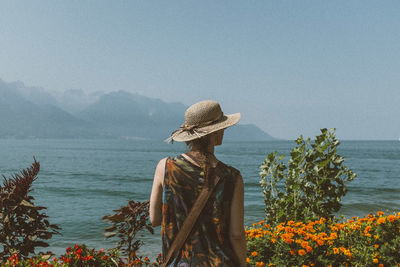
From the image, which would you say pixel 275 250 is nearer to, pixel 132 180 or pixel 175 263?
pixel 175 263

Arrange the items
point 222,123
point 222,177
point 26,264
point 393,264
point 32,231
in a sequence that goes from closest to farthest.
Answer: point 222,177 < point 222,123 < point 26,264 < point 32,231 < point 393,264

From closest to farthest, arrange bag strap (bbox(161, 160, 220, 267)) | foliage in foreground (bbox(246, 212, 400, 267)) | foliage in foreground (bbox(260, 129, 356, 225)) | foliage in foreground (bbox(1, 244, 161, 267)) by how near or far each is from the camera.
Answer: bag strap (bbox(161, 160, 220, 267)), foliage in foreground (bbox(1, 244, 161, 267)), foliage in foreground (bbox(246, 212, 400, 267)), foliage in foreground (bbox(260, 129, 356, 225))

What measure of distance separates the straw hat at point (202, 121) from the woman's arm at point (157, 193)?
0.22 m

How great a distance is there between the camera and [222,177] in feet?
7.08

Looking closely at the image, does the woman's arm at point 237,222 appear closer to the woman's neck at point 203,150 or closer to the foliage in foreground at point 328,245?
the woman's neck at point 203,150

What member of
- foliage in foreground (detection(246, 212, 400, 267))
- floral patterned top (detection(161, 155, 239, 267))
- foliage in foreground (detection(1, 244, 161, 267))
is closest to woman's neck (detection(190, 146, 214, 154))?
floral patterned top (detection(161, 155, 239, 267))

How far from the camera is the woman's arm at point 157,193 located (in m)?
2.25

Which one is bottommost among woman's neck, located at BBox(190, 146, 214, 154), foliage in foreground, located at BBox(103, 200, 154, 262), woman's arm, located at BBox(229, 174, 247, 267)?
foliage in foreground, located at BBox(103, 200, 154, 262)

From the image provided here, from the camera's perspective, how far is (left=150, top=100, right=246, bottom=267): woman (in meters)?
2.18

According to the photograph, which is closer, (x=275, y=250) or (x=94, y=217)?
(x=275, y=250)

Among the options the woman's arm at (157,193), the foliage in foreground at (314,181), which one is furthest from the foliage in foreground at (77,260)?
the foliage in foreground at (314,181)

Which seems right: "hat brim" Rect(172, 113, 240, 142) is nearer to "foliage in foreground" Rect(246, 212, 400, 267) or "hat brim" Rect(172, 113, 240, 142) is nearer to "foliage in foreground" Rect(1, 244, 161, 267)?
"foliage in foreground" Rect(1, 244, 161, 267)

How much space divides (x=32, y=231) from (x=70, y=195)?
22.8m

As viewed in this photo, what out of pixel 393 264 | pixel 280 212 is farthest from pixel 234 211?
pixel 280 212
